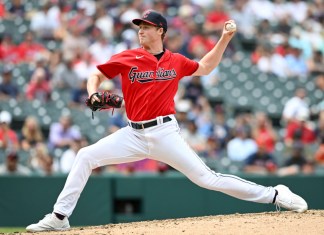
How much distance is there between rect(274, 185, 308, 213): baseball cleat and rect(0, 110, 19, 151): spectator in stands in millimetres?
5677

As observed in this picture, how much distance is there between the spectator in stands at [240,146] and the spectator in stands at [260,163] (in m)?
0.34

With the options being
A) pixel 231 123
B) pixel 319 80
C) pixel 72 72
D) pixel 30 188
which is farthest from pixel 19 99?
pixel 319 80

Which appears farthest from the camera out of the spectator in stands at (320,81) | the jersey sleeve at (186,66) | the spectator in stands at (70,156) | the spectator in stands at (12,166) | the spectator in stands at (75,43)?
the spectator in stands at (320,81)

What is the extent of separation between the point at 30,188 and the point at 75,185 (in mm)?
4659

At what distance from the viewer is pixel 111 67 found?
280 inches

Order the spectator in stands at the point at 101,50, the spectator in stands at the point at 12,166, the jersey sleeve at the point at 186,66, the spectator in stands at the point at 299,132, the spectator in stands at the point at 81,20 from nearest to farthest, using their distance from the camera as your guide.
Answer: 1. the jersey sleeve at the point at 186,66
2. the spectator in stands at the point at 12,166
3. the spectator in stands at the point at 299,132
4. the spectator in stands at the point at 101,50
5. the spectator in stands at the point at 81,20

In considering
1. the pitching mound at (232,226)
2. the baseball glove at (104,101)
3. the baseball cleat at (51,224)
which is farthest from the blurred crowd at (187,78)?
the baseball glove at (104,101)

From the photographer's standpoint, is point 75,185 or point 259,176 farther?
point 259,176

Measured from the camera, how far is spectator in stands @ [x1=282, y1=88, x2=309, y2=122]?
48.5ft

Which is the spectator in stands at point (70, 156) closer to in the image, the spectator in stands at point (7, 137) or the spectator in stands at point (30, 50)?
the spectator in stands at point (7, 137)

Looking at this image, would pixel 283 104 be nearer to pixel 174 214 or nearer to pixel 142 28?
pixel 174 214

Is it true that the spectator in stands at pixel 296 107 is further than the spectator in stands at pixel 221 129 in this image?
Yes

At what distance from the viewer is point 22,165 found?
40.5 feet

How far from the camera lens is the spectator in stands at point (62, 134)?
12828mm
